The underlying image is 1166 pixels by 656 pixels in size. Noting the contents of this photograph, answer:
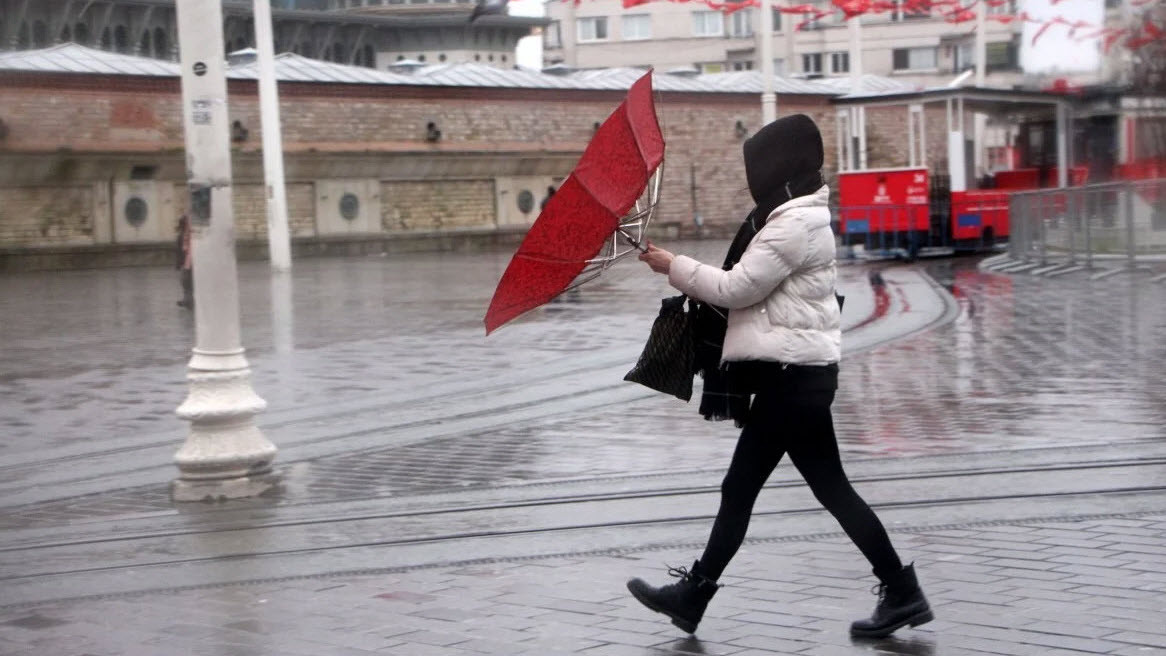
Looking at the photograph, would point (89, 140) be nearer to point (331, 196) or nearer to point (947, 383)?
point (331, 196)

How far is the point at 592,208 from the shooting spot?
519 cm

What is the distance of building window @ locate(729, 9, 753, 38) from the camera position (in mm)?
91312

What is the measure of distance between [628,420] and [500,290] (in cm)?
574

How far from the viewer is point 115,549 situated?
7.40 m

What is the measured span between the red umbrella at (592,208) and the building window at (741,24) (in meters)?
87.6

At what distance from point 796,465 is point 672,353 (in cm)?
54

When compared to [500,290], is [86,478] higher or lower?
lower

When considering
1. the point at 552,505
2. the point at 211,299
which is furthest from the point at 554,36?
the point at 552,505

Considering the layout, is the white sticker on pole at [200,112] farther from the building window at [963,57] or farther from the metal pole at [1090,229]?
the building window at [963,57]

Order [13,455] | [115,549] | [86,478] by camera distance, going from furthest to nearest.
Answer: [13,455] < [86,478] < [115,549]

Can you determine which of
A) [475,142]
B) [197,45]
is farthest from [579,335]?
[475,142]

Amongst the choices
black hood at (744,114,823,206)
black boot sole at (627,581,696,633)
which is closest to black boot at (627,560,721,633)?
black boot sole at (627,581,696,633)

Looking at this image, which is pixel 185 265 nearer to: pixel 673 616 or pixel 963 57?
pixel 673 616

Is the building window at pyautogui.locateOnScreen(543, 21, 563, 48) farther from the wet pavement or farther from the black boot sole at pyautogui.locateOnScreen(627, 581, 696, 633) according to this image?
the black boot sole at pyautogui.locateOnScreen(627, 581, 696, 633)
